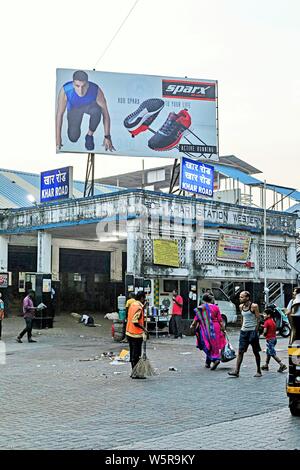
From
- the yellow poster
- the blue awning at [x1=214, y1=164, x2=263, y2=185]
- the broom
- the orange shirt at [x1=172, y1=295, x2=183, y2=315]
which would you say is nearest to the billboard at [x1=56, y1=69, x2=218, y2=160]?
the blue awning at [x1=214, y1=164, x2=263, y2=185]

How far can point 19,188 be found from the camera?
31.5m

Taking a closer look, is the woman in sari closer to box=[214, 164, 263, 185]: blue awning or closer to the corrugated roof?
box=[214, 164, 263, 185]: blue awning

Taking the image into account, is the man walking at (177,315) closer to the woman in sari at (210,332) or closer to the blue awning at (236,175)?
the woman in sari at (210,332)

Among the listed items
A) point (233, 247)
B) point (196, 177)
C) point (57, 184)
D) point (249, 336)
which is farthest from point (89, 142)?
point (249, 336)

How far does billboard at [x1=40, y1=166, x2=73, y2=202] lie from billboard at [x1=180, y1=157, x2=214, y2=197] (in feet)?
14.7

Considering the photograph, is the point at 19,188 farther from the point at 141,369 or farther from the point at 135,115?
the point at 141,369

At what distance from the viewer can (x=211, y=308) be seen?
44.4 ft

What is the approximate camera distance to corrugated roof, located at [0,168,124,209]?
29.4 metres

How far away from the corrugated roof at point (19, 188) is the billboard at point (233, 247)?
33.2ft

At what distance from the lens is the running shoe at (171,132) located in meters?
25.9

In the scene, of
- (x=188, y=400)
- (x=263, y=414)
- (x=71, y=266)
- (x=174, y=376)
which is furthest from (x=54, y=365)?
(x=71, y=266)

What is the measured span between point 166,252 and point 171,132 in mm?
6573

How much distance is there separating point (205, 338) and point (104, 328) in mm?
11945

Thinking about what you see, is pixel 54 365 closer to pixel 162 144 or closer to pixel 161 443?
pixel 161 443
